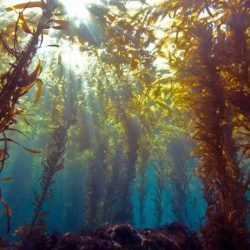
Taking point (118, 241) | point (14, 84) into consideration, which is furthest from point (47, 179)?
point (14, 84)

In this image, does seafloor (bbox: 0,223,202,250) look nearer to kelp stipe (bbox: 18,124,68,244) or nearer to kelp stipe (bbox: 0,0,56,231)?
kelp stipe (bbox: 0,0,56,231)

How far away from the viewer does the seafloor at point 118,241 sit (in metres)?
4.91

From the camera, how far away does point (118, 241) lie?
5223 mm

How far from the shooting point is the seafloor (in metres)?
4.91

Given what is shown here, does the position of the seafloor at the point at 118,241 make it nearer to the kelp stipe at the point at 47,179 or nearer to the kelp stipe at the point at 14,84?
the kelp stipe at the point at 14,84

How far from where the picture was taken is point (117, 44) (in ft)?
18.7

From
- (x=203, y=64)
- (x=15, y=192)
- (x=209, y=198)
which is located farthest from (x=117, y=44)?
(x=15, y=192)

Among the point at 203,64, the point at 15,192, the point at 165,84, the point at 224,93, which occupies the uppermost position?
the point at 15,192

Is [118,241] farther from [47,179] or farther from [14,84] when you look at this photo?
[47,179]

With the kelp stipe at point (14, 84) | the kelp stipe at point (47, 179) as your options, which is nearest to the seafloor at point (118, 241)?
the kelp stipe at point (14, 84)

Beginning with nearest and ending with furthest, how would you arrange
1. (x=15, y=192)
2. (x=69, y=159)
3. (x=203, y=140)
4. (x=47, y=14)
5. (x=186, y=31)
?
(x=47, y=14) → (x=203, y=140) → (x=186, y=31) → (x=15, y=192) → (x=69, y=159)

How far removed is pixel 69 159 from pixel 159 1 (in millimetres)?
34739

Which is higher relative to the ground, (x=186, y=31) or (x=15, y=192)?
(x=15, y=192)

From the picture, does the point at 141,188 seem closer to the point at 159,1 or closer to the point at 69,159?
the point at 159,1
